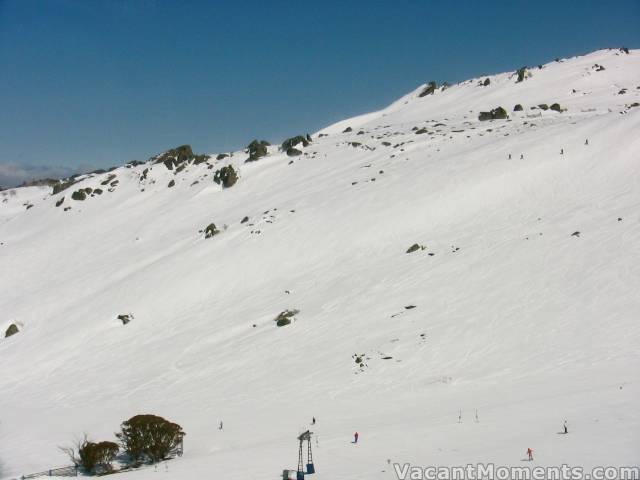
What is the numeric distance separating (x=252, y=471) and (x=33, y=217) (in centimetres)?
9876

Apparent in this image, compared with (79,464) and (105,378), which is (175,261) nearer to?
(105,378)

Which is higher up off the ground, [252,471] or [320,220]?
[320,220]

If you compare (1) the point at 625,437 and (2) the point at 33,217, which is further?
(2) the point at 33,217

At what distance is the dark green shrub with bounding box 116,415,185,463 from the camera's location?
26359 mm

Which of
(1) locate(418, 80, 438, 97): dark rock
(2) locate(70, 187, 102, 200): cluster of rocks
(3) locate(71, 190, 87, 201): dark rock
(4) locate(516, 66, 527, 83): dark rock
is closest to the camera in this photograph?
(3) locate(71, 190, 87, 201): dark rock

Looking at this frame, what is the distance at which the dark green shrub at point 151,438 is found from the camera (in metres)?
26.4

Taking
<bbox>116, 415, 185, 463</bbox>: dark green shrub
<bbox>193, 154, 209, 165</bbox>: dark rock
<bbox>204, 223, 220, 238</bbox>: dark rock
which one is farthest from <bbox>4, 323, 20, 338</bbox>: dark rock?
<bbox>193, 154, 209, 165</bbox>: dark rock

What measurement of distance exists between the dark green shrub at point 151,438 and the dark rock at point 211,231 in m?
39.5

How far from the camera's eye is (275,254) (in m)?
56.2

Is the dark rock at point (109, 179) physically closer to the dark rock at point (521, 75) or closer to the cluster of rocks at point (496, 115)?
the cluster of rocks at point (496, 115)

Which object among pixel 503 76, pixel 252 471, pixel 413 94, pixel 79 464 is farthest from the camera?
pixel 413 94

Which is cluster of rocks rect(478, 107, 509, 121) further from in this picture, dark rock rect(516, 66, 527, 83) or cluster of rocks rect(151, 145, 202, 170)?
cluster of rocks rect(151, 145, 202, 170)

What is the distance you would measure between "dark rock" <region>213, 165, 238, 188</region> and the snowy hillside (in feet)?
4.08

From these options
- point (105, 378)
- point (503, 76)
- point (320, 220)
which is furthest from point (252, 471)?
point (503, 76)
